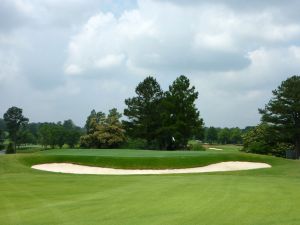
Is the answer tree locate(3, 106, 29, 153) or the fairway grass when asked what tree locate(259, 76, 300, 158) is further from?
tree locate(3, 106, 29, 153)

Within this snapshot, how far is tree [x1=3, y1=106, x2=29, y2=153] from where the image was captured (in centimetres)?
11150

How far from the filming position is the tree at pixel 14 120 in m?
112

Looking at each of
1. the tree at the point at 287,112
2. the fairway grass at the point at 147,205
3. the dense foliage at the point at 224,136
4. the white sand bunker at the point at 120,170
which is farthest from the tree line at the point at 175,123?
the dense foliage at the point at 224,136

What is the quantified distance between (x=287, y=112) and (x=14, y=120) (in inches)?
2958

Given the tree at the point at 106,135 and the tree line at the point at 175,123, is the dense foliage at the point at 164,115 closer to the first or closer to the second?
the tree line at the point at 175,123

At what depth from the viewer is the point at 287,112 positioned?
65062mm

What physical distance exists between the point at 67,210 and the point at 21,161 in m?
22.8

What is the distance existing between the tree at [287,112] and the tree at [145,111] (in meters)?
22.7

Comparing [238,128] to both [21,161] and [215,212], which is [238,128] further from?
[215,212]

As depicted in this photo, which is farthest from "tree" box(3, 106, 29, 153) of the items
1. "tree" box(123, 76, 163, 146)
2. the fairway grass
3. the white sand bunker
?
the fairway grass

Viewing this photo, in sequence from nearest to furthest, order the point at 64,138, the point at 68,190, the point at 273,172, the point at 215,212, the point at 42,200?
the point at 215,212
the point at 42,200
the point at 68,190
the point at 273,172
the point at 64,138

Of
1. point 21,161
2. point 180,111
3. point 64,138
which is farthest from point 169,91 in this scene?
point 21,161

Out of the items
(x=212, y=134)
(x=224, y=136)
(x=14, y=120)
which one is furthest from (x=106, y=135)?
(x=212, y=134)

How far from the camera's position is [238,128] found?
519 feet
